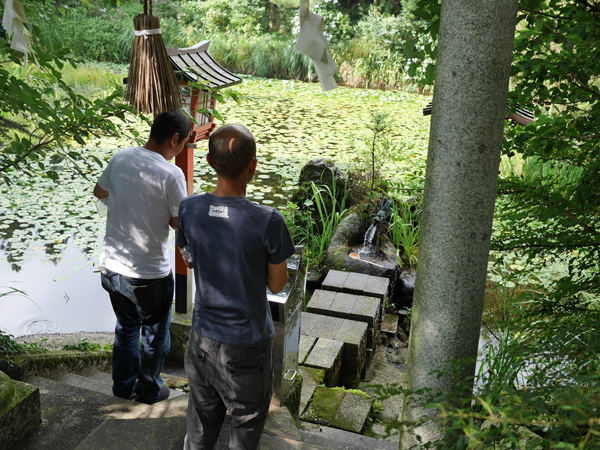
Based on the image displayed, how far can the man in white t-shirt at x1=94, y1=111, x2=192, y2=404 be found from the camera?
2.50 meters

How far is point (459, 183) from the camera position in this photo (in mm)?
1561

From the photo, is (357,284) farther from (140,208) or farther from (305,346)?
(140,208)

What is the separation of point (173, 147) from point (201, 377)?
116cm

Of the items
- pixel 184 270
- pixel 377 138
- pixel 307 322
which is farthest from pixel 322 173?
pixel 184 270

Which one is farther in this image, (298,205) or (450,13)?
(298,205)

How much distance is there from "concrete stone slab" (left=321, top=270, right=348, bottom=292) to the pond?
1996 mm

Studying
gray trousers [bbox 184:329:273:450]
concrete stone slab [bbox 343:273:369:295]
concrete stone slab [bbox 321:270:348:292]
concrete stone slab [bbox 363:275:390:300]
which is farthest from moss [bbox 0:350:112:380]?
concrete stone slab [bbox 363:275:390:300]

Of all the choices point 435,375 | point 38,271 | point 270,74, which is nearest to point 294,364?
point 435,375

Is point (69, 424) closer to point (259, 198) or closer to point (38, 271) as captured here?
point (38, 271)

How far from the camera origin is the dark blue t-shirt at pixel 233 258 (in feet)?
5.87

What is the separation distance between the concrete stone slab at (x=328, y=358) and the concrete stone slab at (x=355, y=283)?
99cm

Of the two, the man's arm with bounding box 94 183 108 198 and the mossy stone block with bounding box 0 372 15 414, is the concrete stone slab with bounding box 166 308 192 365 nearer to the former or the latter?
the man's arm with bounding box 94 183 108 198

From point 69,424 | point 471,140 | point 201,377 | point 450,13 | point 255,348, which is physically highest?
point 450,13

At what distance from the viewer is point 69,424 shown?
2381 mm
